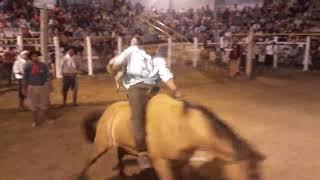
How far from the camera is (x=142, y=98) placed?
5391 millimetres

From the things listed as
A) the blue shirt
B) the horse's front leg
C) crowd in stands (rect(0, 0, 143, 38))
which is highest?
crowd in stands (rect(0, 0, 143, 38))

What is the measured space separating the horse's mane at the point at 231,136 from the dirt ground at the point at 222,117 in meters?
2.05

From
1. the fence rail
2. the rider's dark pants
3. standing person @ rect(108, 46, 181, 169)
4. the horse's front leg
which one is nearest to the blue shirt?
standing person @ rect(108, 46, 181, 169)

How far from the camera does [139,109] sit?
5.29 metres

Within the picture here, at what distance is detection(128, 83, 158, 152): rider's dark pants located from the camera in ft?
17.2

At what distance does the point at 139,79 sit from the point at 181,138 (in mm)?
1086

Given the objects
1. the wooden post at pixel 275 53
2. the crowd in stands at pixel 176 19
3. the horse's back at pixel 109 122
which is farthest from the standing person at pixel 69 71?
the wooden post at pixel 275 53

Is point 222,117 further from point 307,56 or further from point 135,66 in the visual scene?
point 307,56

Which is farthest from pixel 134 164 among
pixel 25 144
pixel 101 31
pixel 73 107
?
pixel 101 31

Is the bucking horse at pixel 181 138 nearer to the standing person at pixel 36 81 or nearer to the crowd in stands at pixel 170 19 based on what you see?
the standing person at pixel 36 81

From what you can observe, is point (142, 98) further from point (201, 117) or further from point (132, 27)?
point (132, 27)

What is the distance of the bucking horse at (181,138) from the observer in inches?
168

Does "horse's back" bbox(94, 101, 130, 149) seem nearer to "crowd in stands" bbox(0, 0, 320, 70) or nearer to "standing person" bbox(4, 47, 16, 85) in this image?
"standing person" bbox(4, 47, 16, 85)

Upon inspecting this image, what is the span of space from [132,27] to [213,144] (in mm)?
22049
